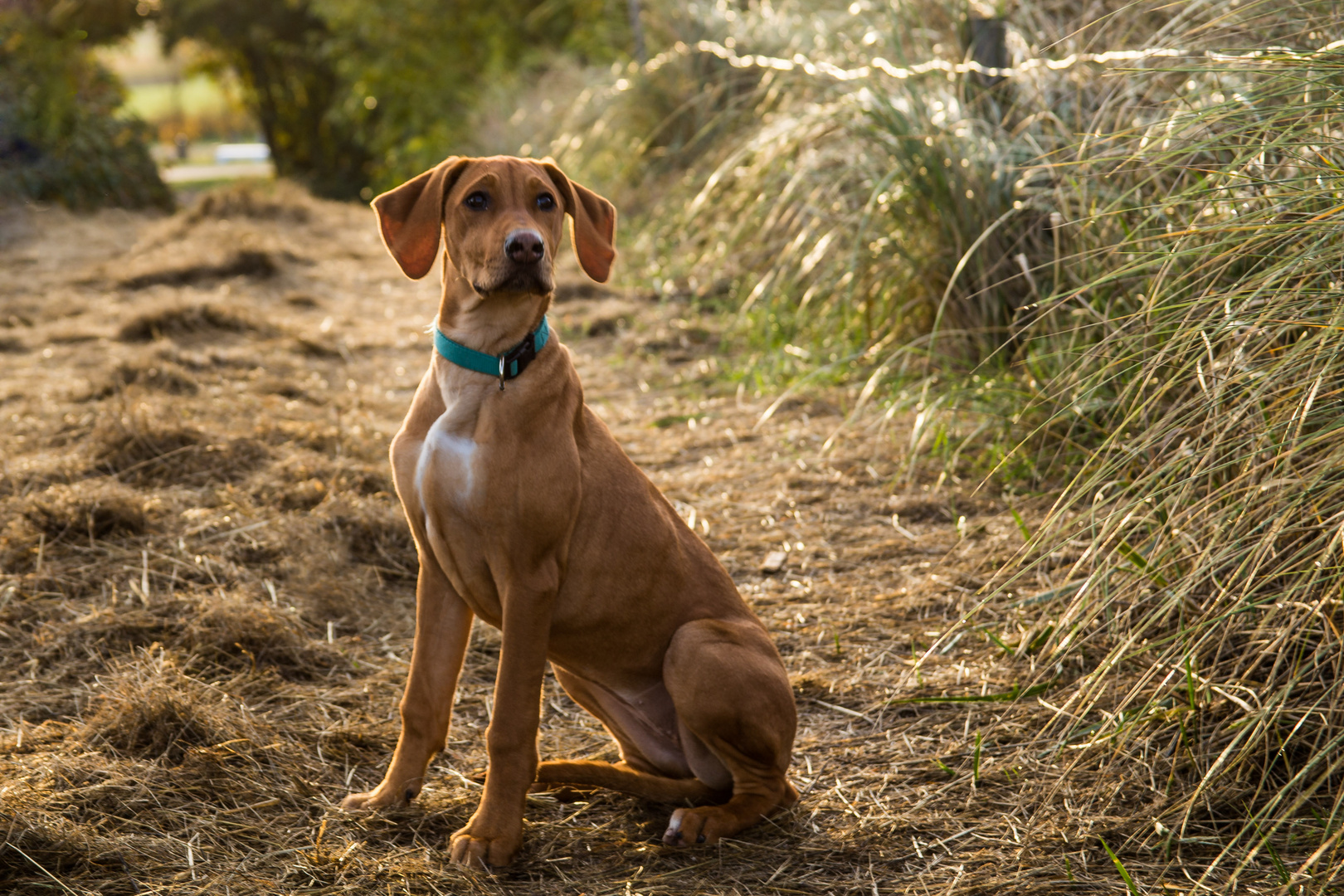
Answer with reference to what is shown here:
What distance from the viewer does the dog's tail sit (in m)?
2.65

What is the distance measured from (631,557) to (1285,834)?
1.49 metres

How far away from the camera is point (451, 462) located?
8.00 ft

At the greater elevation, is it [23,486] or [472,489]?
[472,489]

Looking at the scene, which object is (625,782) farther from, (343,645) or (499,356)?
(343,645)

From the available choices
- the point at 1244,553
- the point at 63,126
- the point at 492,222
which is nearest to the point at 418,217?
the point at 492,222

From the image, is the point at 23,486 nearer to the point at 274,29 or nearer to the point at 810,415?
the point at 810,415

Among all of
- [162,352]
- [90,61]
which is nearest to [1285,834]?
[162,352]

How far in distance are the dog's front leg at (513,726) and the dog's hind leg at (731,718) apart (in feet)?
1.13

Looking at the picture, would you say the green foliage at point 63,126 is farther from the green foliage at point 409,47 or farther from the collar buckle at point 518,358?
the collar buckle at point 518,358

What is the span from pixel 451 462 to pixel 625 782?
870 millimetres

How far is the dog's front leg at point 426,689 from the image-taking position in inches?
103

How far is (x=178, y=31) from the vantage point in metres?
19.3

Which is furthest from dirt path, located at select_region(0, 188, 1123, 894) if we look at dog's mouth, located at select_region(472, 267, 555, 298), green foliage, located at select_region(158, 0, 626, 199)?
green foliage, located at select_region(158, 0, 626, 199)

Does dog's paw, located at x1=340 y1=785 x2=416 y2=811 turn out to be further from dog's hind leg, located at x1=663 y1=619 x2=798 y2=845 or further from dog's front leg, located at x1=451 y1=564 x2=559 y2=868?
dog's hind leg, located at x1=663 y1=619 x2=798 y2=845
